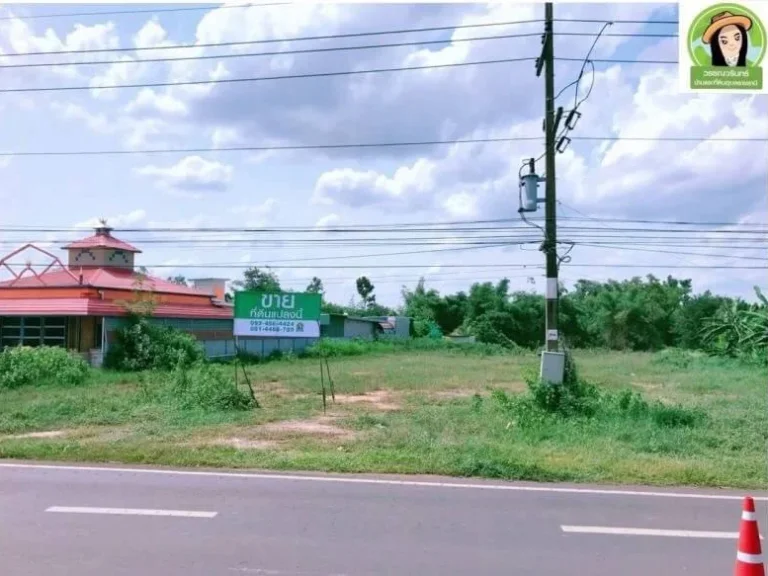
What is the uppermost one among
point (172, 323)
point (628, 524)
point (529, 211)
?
point (529, 211)

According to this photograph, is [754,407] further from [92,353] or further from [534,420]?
[92,353]

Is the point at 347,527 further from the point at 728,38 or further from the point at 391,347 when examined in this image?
the point at 391,347

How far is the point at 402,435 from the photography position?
11.2 meters

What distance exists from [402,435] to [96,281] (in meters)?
21.0

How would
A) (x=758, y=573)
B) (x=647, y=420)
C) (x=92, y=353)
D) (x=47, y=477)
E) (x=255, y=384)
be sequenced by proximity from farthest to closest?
1. (x=92, y=353)
2. (x=255, y=384)
3. (x=647, y=420)
4. (x=47, y=477)
5. (x=758, y=573)

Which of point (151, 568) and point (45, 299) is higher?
point (45, 299)

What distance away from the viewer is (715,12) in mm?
6977

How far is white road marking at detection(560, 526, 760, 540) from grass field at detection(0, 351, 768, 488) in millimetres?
2067

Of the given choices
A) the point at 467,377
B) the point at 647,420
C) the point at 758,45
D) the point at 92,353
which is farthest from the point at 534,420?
the point at 92,353

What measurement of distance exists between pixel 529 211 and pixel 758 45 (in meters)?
7.04

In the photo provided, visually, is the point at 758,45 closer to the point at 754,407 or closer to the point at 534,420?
the point at 534,420

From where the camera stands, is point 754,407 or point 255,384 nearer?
point 754,407

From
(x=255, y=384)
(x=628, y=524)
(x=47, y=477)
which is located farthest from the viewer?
(x=255, y=384)

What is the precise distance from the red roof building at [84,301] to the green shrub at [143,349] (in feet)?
1.33
